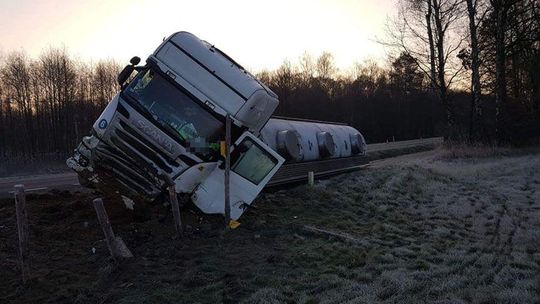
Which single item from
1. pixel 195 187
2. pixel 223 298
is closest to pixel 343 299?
pixel 223 298

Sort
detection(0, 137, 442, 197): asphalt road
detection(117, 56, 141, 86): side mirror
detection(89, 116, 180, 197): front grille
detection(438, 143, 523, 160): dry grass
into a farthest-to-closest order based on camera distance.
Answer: detection(438, 143, 523, 160): dry grass, detection(0, 137, 442, 197): asphalt road, detection(117, 56, 141, 86): side mirror, detection(89, 116, 180, 197): front grille

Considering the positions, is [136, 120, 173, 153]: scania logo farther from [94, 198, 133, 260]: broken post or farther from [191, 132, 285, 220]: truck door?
[94, 198, 133, 260]: broken post

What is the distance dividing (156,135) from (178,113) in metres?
0.59

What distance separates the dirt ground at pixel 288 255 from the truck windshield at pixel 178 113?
1333mm

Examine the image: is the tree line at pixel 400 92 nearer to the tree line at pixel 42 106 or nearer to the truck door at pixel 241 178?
the tree line at pixel 42 106

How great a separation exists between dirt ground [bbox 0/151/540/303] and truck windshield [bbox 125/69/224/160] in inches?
52.5

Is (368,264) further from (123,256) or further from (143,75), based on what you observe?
(143,75)

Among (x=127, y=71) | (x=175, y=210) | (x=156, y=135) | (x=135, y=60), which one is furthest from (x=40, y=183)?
(x=175, y=210)

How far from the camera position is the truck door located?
349 inches

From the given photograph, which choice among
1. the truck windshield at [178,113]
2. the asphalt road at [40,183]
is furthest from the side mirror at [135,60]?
the asphalt road at [40,183]

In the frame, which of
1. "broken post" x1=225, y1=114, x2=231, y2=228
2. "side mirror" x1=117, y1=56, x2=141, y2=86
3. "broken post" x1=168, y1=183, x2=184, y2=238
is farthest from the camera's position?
"side mirror" x1=117, y1=56, x2=141, y2=86

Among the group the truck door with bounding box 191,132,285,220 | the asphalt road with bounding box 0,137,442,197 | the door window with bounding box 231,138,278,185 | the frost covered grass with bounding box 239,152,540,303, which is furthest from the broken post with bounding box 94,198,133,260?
the asphalt road with bounding box 0,137,442,197

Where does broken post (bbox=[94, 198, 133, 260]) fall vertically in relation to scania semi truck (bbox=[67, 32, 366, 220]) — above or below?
below

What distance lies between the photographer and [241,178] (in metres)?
9.14
